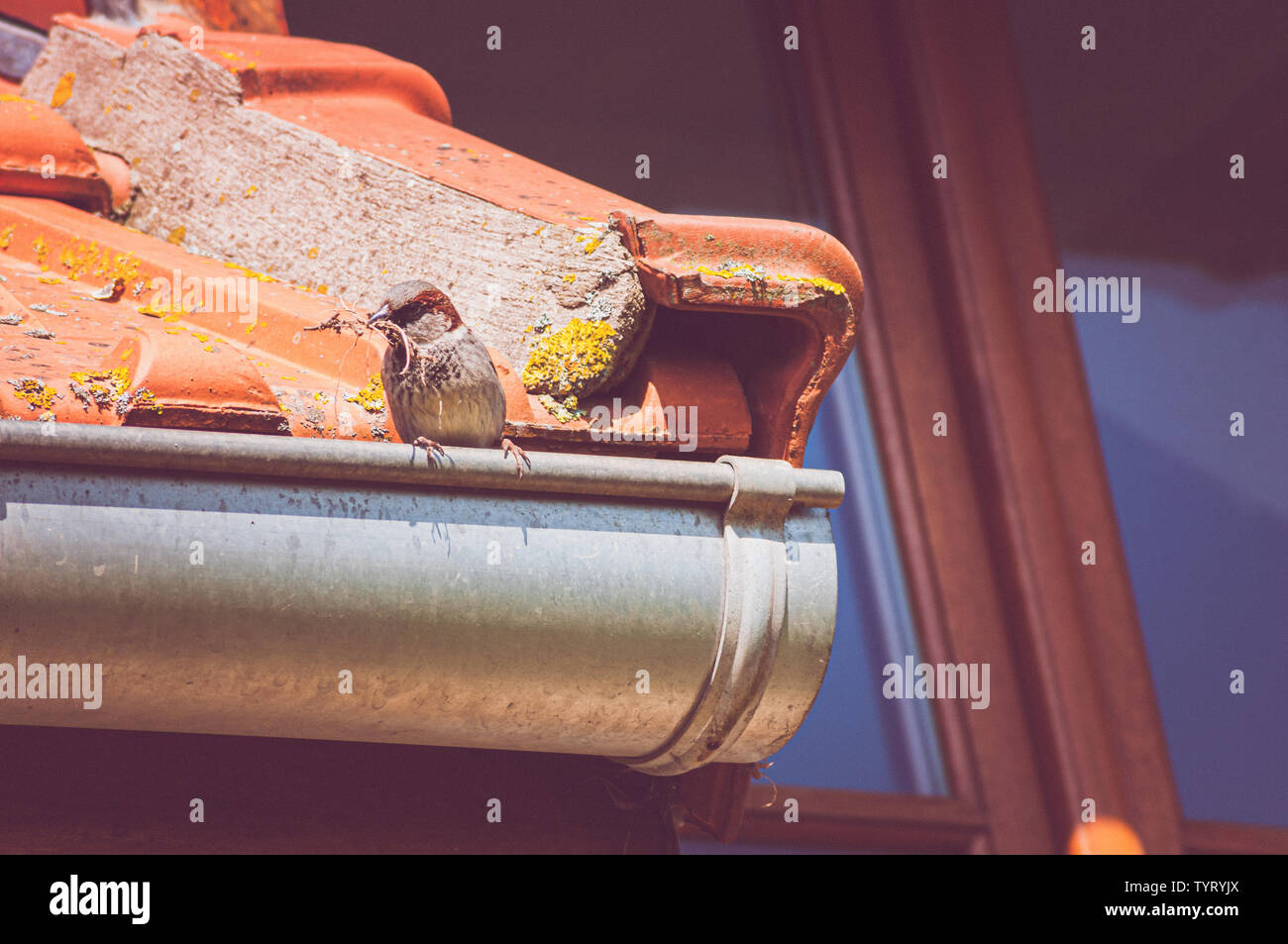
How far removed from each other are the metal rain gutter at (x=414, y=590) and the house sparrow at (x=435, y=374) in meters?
0.15

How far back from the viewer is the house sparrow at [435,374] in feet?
5.35

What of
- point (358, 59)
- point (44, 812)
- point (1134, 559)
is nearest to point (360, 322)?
point (44, 812)

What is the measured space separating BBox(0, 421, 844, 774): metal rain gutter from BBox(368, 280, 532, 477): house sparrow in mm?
148

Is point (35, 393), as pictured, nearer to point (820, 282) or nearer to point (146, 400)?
point (146, 400)

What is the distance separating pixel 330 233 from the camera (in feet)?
7.78

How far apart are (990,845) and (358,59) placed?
2.94 metres

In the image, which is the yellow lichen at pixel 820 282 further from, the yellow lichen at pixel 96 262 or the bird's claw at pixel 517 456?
the yellow lichen at pixel 96 262

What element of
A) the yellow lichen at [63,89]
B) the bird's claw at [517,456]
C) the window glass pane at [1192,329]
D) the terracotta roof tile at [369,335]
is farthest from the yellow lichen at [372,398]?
the window glass pane at [1192,329]

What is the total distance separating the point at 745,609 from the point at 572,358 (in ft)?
1.67

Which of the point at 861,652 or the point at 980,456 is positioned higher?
the point at 980,456

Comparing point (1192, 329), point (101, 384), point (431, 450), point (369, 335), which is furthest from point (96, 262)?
point (1192, 329)

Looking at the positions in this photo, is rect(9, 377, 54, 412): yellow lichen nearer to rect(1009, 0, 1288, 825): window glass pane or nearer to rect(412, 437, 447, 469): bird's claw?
rect(412, 437, 447, 469): bird's claw

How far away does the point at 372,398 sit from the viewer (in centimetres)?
185

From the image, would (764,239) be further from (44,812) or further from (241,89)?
(241,89)
